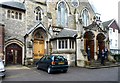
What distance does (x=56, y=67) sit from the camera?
49.6ft

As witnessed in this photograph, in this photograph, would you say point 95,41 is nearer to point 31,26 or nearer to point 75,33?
point 75,33

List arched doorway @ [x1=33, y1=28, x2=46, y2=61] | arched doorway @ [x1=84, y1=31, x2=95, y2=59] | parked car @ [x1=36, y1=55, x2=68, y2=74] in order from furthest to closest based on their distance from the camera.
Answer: arched doorway @ [x1=84, y1=31, x2=95, y2=59], arched doorway @ [x1=33, y1=28, x2=46, y2=61], parked car @ [x1=36, y1=55, x2=68, y2=74]

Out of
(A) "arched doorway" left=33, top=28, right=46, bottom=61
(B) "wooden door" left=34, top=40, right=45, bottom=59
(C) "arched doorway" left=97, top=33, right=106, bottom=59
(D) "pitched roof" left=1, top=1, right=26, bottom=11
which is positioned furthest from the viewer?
(C) "arched doorway" left=97, top=33, right=106, bottom=59

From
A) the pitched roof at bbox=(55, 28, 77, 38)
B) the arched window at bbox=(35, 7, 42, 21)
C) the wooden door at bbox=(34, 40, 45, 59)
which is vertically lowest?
the wooden door at bbox=(34, 40, 45, 59)

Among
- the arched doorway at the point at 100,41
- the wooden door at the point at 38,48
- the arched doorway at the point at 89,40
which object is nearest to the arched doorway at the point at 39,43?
Answer: the wooden door at the point at 38,48

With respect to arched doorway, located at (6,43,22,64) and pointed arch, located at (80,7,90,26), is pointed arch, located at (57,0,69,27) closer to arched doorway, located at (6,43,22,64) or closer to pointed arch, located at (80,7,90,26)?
pointed arch, located at (80,7,90,26)

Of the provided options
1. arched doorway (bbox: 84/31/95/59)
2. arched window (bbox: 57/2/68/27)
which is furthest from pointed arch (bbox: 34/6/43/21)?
arched doorway (bbox: 84/31/95/59)

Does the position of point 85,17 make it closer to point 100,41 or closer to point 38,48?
point 100,41

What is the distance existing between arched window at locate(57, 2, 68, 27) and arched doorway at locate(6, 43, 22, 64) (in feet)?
25.7

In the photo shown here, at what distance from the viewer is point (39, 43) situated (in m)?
23.7

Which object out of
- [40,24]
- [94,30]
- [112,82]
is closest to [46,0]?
[40,24]

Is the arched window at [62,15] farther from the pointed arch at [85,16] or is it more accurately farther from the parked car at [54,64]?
the parked car at [54,64]

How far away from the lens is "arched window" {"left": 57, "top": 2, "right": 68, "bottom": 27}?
86.7 ft

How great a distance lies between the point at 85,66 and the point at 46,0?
11.2 m
